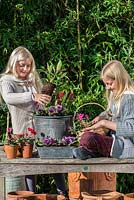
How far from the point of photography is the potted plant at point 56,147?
4820mm

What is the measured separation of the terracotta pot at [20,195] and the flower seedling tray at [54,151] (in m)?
0.54

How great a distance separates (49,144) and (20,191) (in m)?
0.77

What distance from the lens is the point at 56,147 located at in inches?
190

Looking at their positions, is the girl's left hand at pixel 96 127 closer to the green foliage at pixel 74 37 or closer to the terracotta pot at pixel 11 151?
the terracotta pot at pixel 11 151

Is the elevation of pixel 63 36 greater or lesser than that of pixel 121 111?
greater

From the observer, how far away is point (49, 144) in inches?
191

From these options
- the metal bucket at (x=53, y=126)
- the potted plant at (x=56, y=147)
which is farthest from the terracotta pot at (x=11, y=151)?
the metal bucket at (x=53, y=126)

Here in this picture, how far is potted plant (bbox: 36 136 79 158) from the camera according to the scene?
4.82m

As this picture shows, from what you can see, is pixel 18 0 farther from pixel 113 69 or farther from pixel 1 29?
pixel 113 69

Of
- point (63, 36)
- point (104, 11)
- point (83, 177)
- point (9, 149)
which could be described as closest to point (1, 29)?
point (63, 36)

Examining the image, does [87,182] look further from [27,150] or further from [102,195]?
[27,150]

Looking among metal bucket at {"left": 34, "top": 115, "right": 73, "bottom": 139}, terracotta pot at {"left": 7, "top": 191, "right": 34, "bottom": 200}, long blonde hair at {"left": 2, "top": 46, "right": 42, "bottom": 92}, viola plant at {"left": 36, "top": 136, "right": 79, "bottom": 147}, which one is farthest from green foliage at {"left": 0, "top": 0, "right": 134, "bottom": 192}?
viola plant at {"left": 36, "top": 136, "right": 79, "bottom": 147}

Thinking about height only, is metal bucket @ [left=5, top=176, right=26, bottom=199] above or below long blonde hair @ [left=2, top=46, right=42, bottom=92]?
below

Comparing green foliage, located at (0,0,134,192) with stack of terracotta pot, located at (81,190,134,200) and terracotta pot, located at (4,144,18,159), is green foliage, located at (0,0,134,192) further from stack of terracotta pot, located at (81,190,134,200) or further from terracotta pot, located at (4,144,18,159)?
terracotta pot, located at (4,144,18,159)
